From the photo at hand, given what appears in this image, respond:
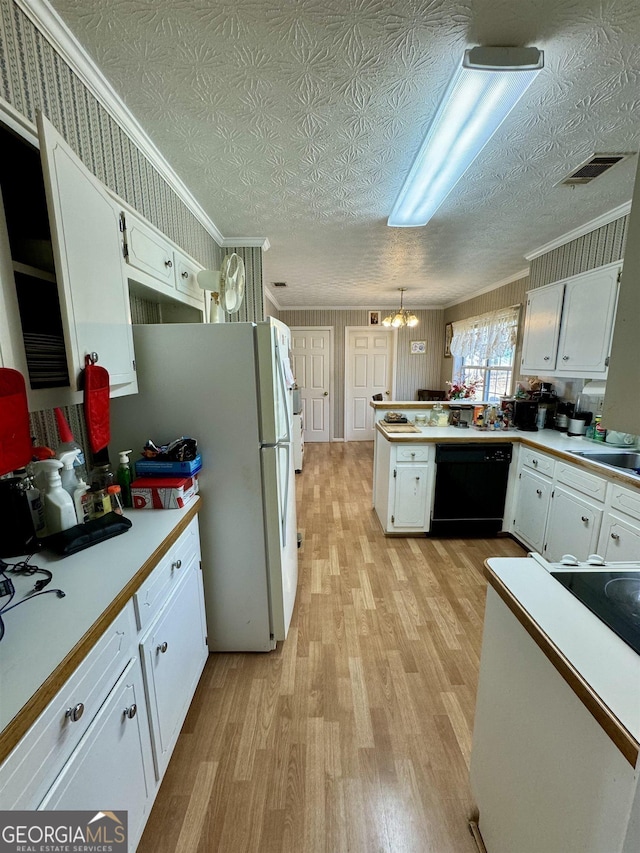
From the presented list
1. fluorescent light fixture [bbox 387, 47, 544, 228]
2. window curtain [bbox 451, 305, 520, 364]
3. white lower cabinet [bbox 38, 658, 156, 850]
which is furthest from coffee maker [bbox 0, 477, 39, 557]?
window curtain [bbox 451, 305, 520, 364]

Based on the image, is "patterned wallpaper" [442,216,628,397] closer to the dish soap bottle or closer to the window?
the window

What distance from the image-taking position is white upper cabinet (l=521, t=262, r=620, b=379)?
2291mm

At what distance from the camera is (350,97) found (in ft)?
4.23

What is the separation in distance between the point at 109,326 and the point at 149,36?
906 mm

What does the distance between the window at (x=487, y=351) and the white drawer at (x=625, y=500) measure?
7.98ft

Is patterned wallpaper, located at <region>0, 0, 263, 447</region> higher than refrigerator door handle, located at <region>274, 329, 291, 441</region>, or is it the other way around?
patterned wallpaper, located at <region>0, 0, 263, 447</region>

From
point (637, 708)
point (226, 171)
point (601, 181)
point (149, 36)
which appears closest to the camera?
point (637, 708)

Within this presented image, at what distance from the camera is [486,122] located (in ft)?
4.39

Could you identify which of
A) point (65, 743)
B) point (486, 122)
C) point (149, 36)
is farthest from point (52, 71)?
point (65, 743)

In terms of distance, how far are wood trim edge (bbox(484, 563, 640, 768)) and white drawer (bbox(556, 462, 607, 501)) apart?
1.54 meters

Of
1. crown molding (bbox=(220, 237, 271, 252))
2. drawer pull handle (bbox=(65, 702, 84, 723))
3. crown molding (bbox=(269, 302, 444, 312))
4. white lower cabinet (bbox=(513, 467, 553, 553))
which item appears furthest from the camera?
crown molding (bbox=(269, 302, 444, 312))

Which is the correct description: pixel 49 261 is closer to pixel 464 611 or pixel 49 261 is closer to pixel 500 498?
pixel 464 611

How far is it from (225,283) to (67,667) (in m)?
1.87

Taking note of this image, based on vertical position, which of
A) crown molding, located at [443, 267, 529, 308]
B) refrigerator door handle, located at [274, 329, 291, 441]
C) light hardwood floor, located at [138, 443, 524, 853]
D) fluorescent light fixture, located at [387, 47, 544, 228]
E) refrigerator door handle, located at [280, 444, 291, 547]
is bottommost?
light hardwood floor, located at [138, 443, 524, 853]
